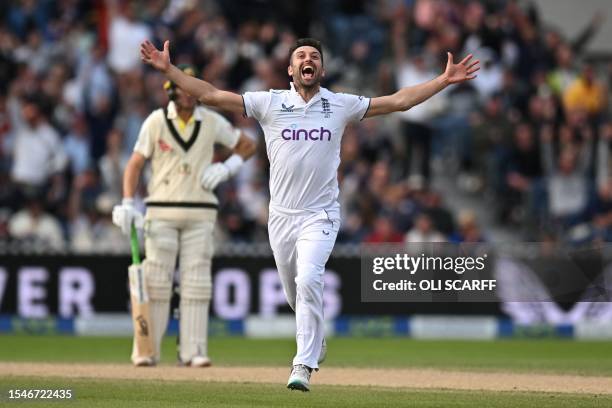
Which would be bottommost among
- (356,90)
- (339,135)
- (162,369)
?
(162,369)

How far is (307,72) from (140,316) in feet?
11.5

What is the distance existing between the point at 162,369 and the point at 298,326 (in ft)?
8.99

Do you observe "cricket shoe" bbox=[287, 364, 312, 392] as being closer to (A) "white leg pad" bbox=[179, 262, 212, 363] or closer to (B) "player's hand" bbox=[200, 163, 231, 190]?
(A) "white leg pad" bbox=[179, 262, 212, 363]

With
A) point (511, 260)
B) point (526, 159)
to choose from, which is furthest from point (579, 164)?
point (511, 260)

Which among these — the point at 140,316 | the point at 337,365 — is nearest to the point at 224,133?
the point at 140,316

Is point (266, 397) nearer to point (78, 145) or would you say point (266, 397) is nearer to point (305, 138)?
point (305, 138)

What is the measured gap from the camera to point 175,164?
1352 centimetres

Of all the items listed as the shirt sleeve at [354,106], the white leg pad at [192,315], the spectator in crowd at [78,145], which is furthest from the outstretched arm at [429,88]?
the spectator in crowd at [78,145]

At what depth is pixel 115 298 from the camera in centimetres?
1928

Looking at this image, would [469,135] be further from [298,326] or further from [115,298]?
[298,326]

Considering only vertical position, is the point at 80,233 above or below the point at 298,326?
above

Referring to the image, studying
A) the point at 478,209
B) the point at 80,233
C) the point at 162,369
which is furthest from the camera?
the point at 478,209

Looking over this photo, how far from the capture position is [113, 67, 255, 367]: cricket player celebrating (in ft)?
44.2

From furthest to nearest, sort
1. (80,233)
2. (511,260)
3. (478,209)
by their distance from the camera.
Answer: (478,209) → (80,233) → (511,260)
